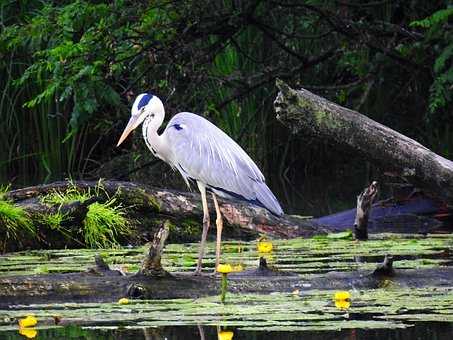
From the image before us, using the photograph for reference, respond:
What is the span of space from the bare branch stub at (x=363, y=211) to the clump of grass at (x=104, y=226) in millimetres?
1653

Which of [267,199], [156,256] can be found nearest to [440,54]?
[267,199]

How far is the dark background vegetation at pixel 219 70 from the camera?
1207cm

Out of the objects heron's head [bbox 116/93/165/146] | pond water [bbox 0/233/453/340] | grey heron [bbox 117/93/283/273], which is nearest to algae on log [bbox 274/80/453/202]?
pond water [bbox 0/233/453/340]

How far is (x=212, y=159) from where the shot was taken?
768 cm

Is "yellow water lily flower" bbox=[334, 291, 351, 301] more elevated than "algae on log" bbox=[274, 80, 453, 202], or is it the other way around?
"algae on log" bbox=[274, 80, 453, 202]

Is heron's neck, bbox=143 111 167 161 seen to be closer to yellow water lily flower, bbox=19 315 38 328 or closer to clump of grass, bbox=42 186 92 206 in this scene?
clump of grass, bbox=42 186 92 206

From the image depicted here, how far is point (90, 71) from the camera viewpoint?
1175 centimetres

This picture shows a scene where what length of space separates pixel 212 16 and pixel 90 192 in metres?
3.89

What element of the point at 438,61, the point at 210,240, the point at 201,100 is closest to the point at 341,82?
the point at 201,100

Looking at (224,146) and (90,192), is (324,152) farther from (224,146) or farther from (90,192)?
(224,146)

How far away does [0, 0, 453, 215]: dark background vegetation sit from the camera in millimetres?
12070

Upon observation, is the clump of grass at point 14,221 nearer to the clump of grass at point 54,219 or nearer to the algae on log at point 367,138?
the clump of grass at point 54,219

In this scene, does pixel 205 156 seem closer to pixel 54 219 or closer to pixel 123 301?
pixel 54 219

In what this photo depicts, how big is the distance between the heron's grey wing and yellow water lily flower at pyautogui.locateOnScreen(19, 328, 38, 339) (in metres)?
2.53
